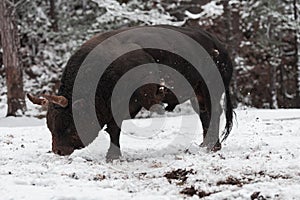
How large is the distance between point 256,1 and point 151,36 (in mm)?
12986

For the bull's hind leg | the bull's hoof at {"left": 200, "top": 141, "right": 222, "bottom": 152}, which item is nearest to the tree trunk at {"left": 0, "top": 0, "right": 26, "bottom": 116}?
the bull's hind leg

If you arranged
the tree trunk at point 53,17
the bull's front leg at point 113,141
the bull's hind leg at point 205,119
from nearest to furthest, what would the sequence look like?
1. the bull's front leg at point 113,141
2. the bull's hind leg at point 205,119
3. the tree trunk at point 53,17

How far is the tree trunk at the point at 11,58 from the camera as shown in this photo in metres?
14.3

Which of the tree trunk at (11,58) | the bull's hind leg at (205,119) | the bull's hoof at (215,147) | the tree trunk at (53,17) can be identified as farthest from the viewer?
the tree trunk at (53,17)

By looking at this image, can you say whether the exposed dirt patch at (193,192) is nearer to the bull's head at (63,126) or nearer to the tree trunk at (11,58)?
the bull's head at (63,126)

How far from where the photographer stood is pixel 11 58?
1445cm

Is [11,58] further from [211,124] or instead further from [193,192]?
[193,192]

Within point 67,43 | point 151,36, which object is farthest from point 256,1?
point 151,36

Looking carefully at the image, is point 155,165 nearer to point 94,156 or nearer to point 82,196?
point 94,156

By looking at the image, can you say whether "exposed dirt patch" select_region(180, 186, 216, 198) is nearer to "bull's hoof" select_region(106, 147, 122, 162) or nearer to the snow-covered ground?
the snow-covered ground

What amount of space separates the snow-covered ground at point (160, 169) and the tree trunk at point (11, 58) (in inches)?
242

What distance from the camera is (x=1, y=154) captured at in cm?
697

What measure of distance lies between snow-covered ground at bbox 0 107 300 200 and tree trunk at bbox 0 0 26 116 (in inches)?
242

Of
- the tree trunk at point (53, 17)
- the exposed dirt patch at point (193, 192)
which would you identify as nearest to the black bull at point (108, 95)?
the exposed dirt patch at point (193, 192)
